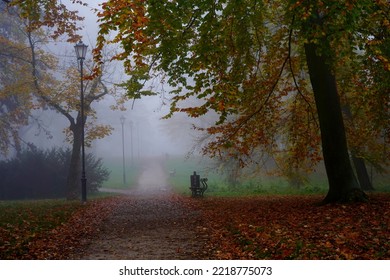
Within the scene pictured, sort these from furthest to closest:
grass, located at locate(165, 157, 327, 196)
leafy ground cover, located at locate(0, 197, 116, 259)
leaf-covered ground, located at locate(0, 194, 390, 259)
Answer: grass, located at locate(165, 157, 327, 196) → leafy ground cover, located at locate(0, 197, 116, 259) → leaf-covered ground, located at locate(0, 194, 390, 259)

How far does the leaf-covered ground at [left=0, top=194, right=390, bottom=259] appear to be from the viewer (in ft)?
19.9

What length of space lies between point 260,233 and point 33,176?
22.0 meters

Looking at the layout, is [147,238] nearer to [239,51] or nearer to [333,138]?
[333,138]

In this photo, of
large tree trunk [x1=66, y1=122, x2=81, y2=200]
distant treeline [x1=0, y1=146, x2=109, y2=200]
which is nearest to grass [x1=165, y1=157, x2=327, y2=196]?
large tree trunk [x1=66, y1=122, x2=81, y2=200]

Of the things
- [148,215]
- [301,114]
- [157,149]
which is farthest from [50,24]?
[157,149]

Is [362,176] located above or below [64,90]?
below

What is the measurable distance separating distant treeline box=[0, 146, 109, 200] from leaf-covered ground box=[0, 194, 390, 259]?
15.4m

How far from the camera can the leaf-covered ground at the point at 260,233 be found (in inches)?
238

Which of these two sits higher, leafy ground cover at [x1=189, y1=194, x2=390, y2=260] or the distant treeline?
the distant treeline

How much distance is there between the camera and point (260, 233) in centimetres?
752

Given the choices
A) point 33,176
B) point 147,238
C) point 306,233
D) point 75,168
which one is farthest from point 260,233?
point 33,176

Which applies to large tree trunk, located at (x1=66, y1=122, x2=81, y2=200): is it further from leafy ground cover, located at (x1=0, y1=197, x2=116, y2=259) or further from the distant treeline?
leafy ground cover, located at (x1=0, y1=197, x2=116, y2=259)
